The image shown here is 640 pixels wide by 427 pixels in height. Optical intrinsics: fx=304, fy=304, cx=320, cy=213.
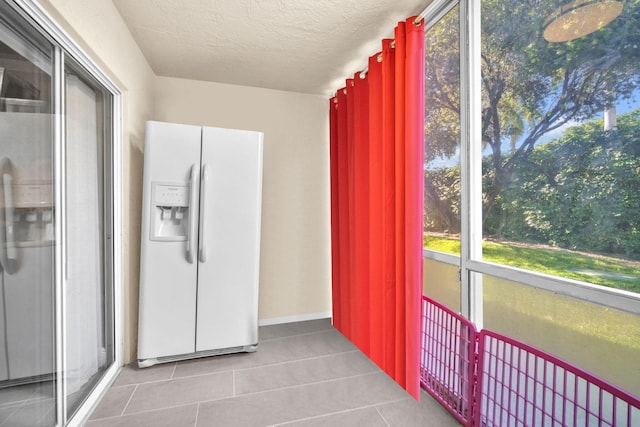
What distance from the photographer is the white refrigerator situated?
2.10 m

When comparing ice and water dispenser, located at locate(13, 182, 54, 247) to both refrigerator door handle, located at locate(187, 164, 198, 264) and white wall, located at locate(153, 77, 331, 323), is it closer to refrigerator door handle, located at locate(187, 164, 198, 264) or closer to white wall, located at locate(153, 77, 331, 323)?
refrigerator door handle, located at locate(187, 164, 198, 264)

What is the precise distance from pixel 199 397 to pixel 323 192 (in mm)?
2062

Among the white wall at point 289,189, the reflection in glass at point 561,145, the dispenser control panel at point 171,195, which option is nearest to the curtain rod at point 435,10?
the reflection in glass at point 561,145

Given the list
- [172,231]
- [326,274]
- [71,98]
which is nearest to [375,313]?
[326,274]

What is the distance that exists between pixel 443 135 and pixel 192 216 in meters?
1.76

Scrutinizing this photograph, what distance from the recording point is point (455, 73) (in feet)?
5.77

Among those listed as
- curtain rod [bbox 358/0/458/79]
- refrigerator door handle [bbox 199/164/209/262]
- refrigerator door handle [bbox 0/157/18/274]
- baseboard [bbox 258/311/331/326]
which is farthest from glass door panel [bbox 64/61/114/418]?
curtain rod [bbox 358/0/458/79]

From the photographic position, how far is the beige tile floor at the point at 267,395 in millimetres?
1619

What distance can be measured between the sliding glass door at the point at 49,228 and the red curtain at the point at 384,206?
1.72m

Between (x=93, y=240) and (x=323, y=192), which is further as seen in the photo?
(x=323, y=192)

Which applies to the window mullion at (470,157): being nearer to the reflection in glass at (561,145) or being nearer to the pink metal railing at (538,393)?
the reflection in glass at (561,145)

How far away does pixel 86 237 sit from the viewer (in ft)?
5.46

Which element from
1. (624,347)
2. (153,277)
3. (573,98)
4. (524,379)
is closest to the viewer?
(624,347)

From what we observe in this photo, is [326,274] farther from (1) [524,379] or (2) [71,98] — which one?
(2) [71,98]
